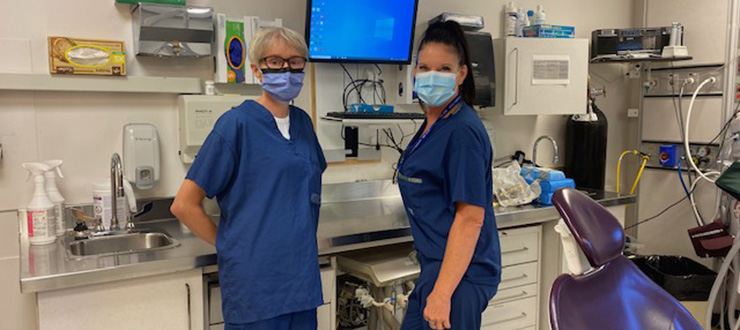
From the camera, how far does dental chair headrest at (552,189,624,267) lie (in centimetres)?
118

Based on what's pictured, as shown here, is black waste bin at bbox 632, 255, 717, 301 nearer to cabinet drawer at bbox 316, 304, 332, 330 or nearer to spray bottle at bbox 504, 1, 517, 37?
spray bottle at bbox 504, 1, 517, 37

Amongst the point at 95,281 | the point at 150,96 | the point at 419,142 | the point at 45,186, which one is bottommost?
the point at 95,281

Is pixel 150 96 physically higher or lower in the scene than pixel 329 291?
higher

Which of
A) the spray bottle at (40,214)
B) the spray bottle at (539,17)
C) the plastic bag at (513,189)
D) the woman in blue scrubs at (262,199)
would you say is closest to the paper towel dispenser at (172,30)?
the spray bottle at (40,214)

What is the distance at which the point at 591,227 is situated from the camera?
1200mm

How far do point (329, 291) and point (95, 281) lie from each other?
2.74ft

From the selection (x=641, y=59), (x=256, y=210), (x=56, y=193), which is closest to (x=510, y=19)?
(x=641, y=59)

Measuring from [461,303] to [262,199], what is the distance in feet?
2.22

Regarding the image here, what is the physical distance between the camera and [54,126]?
217 centimetres

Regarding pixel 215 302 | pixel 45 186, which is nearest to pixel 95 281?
pixel 215 302

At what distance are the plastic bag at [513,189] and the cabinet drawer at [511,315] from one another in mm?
516

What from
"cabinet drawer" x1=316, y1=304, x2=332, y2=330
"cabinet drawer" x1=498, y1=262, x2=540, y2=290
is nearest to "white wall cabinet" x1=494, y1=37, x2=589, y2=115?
"cabinet drawer" x1=498, y1=262, x2=540, y2=290

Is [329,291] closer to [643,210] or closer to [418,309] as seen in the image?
[418,309]

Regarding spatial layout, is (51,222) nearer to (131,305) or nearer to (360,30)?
(131,305)
